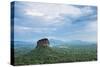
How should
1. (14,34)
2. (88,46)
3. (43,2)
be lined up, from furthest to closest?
(88,46) < (43,2) < (14,34)

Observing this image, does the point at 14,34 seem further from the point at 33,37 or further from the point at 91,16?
the point at 91,16

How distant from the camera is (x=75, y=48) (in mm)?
3404

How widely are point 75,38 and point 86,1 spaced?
68 centimetres

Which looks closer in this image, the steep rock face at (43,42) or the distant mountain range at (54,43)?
the distant mountain range at (54,43)

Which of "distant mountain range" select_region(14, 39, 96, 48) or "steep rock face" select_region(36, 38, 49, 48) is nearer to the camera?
"distant mountain range" select_region(14, 39, 96, 48)

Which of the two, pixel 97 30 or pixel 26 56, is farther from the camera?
pixel 97 30

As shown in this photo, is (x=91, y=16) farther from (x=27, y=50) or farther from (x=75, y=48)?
(x=27, y=50)

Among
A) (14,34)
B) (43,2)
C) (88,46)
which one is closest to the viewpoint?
(14,34)

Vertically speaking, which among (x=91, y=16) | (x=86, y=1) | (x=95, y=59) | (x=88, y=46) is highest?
(x=86, y=1)

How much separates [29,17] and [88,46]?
114cm

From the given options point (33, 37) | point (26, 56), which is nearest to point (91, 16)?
point (33, 37)

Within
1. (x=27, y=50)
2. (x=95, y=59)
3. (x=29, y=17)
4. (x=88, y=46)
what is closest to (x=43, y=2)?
(x=29, y=17)
